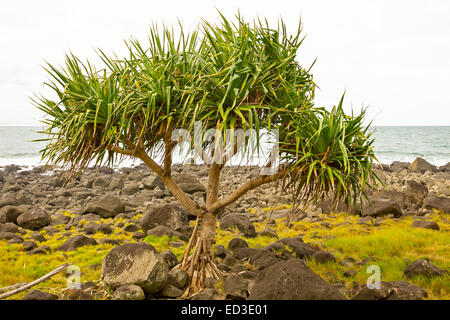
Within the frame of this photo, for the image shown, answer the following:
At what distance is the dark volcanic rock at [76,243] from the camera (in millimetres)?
9156

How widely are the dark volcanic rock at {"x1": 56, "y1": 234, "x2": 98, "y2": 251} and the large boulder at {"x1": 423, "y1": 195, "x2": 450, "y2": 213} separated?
11.8 metres

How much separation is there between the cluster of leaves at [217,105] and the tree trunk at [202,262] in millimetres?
1832

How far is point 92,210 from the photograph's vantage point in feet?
43.8

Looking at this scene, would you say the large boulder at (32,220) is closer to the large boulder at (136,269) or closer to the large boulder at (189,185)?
the large boulder at (189,185)

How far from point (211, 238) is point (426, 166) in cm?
2446

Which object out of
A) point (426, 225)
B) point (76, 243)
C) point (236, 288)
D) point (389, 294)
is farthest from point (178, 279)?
point (426, 225)

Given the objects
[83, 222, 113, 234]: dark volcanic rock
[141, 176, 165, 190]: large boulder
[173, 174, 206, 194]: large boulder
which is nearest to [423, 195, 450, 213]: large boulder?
[173, 174, 206, 194]: large boulder

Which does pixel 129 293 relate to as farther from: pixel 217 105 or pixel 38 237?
pixel 38 237

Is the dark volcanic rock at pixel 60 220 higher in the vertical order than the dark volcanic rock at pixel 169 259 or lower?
lower

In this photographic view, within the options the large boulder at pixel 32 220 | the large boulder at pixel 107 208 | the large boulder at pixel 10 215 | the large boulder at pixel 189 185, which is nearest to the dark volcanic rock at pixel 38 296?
the large boulder at pixel 32 220
